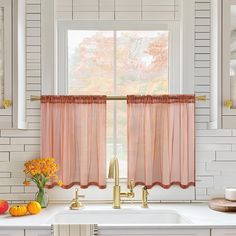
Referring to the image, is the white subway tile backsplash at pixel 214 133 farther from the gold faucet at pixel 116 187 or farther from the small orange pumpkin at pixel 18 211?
the small orange pumpkin at pixel 18 211

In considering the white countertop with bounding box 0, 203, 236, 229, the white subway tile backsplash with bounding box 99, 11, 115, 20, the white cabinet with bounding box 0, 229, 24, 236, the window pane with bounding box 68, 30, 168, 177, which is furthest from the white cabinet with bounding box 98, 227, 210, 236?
the white subway tile backsplash with bounding box 99, 11, 115, 20

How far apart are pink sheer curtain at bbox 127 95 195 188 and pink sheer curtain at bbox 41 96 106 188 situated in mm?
194

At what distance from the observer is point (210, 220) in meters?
2.23

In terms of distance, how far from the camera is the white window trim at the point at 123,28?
2814 millimetres

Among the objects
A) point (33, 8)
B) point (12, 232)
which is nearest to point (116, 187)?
point (12, 232)

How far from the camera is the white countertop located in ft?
7.00

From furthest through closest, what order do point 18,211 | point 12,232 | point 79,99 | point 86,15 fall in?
point 86,15 < point 79,99 < point 18,211 < point 12,232

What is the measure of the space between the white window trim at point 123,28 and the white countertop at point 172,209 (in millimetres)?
752

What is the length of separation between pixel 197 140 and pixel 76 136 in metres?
0.79

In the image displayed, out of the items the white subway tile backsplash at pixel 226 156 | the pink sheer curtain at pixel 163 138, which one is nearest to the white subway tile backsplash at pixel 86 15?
the pink sheer curtain at pixel 163 138

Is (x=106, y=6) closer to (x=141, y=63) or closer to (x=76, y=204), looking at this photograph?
(x=141, y=63)

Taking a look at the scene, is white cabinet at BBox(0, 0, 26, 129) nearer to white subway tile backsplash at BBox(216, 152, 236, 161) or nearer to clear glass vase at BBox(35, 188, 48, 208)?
clear glass vase at BBox(35, 188, 48, 208)

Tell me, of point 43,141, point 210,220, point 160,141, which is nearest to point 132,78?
point 160,141

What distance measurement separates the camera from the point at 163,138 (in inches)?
→ 107
